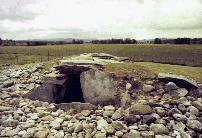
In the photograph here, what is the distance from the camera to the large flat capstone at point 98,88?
14062 mm

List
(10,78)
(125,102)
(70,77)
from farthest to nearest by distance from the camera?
(10,78)
(70,77)
(125,102)

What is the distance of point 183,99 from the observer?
13711 mm

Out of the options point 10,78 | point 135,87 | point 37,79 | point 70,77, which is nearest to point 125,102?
point 135,87

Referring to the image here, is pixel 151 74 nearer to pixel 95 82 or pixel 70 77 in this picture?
pixel 95 82

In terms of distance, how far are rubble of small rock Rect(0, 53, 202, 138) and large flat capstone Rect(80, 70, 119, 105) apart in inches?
12.1

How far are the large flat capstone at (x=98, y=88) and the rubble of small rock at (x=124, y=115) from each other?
0.31 m

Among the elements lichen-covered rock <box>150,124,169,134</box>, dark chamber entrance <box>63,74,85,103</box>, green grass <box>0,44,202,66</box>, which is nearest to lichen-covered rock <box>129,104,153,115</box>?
lichen-covered rock <box>150,124,169,134</box>

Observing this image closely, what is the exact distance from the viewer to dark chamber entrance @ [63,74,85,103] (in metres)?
15.7

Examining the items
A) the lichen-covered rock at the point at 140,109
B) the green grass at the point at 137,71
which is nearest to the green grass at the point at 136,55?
the green grass at the point at 137,71

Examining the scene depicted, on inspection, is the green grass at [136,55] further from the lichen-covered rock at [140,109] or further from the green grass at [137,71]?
the lichen-covered rock at [140,109]

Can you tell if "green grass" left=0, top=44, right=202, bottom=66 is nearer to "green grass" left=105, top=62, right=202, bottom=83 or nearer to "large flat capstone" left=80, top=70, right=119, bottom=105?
"green grass" left=105, top=62, right=202, bottom=83

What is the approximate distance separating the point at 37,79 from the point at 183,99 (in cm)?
707

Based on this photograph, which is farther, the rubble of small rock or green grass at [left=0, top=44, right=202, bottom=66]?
green grass at [left=0, top=44, right=202, bottom=66]

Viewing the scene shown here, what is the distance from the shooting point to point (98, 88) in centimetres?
1433
